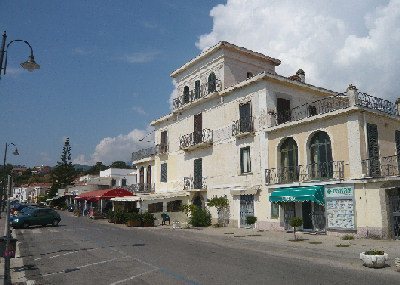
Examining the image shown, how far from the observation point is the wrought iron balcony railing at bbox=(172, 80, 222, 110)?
28919 millimetres

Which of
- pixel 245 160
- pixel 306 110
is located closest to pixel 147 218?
pixel 245 160

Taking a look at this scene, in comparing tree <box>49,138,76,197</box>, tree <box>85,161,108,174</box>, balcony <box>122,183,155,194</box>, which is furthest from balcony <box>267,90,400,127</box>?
tree <box>85,161,108,174</box>

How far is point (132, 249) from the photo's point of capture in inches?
578

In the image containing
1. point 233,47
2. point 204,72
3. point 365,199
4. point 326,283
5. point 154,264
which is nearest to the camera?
point 326,283

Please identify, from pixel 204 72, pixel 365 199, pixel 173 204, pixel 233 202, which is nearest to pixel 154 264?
pixel 365 199

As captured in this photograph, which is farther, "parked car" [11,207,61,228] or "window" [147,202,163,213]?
"window" [147,202,163,213]

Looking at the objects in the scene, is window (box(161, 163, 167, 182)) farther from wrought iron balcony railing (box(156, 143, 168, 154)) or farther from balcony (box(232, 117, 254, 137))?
balcony (box(232, 117, 254, 137))

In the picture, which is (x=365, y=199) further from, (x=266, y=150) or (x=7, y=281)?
(x=7, y=281)

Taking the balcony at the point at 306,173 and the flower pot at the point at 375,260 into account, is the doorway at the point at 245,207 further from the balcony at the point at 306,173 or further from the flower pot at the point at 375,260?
the flower pot at the point at 375,260

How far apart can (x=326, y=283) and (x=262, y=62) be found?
25314mm

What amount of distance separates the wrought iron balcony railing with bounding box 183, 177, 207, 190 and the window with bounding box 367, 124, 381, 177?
1394 centimetres

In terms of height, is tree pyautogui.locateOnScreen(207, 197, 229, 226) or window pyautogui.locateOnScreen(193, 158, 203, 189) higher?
window pyautogui.locateOnScreen(193, 158, 203, 189)

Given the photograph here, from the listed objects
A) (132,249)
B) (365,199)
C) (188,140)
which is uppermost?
(188,140)

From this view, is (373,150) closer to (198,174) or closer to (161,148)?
(198,174)
